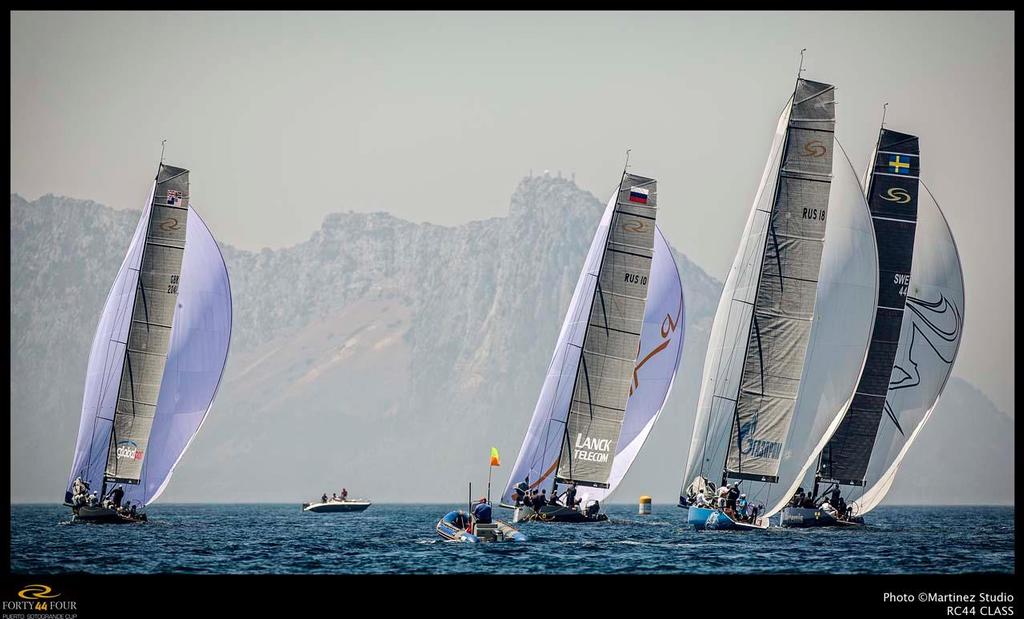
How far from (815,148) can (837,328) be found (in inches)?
237

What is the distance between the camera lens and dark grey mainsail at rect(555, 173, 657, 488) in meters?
57.9

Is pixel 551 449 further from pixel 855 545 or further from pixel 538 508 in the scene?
pixel 855 545

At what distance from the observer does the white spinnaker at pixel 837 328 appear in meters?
51.7

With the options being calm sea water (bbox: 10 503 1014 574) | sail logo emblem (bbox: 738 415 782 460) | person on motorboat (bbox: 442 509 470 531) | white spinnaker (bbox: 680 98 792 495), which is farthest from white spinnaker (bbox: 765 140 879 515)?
person on motorboat (bbox: 442 509 470 531)

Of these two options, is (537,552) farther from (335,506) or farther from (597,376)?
(335,506)

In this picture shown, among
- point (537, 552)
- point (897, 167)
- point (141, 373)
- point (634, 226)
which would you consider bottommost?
point (537, 552)

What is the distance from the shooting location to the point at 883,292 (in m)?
55.4

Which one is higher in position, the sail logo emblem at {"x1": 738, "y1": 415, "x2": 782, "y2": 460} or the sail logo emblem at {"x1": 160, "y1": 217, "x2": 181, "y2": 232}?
the sail logo emblem at {"x1": 160, "y1": 217, "x2": 181, "y2": 232}

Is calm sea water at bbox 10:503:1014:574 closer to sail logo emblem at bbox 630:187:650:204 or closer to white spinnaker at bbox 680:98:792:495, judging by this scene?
white spinnaker at bbox 680:98:792:495

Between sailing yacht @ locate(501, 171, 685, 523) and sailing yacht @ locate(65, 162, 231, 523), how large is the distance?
12.6m

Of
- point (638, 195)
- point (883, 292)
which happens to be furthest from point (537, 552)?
point (883, 292)
